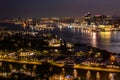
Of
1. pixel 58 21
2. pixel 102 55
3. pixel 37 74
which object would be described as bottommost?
pixel 58 21

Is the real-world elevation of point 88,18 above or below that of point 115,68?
below

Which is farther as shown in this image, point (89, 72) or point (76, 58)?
point (76, 58)

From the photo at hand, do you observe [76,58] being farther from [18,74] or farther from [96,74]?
[18,74]

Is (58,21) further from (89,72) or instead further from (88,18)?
(89,72)

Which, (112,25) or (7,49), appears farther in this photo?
(112,25)

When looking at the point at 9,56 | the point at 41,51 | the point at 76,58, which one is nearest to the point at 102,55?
the point at 76,58

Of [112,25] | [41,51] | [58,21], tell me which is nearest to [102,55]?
[41,51]

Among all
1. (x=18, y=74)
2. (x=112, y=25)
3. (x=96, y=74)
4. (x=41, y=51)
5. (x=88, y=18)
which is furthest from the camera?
(x=88, y=18)

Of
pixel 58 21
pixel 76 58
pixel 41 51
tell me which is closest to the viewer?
pixel 76 58

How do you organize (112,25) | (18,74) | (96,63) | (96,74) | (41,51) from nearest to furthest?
(18,74) → (96,74) → (96,63) → (41,51) → (112,25)
